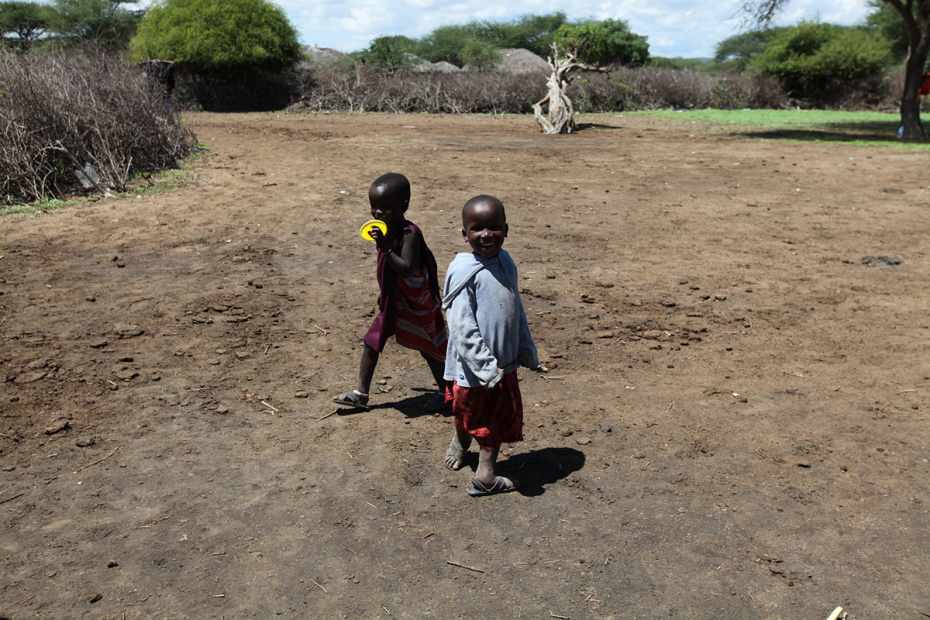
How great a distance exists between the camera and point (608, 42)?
148 ft

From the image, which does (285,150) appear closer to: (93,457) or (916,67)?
(93,457)

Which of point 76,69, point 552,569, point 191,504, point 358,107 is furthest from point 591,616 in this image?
point 358,107

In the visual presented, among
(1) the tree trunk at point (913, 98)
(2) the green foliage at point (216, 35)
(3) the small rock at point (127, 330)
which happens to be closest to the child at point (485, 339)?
(3) the small rock at point (127, 330)

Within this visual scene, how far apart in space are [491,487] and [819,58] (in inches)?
1119

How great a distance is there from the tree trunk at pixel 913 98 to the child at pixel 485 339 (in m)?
15.3

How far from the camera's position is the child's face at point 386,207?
3.93 meters

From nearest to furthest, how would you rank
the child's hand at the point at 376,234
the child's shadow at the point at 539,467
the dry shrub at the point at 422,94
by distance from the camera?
1. the child's shadow at the point at 539,467
2. the child's hand at the point at 376,234
3. the dry shrub at the point at 422,94

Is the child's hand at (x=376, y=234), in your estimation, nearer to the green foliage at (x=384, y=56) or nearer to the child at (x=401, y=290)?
the child at (x=401, y=290)

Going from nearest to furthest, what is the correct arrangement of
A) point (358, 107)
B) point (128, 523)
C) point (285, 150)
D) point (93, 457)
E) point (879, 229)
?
1. point (128, 523)
2. point (93, 457)
3. point (879, 229)
4. point (285, 150)
5. point (358, 107)

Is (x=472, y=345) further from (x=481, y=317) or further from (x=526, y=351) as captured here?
(x=526, y=351)

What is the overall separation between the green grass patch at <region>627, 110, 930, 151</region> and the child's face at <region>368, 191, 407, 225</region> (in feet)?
42.2

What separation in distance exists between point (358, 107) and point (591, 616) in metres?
23.5

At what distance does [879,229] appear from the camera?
818cm

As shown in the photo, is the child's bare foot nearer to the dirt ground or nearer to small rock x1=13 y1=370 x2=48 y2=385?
the dirt ground
